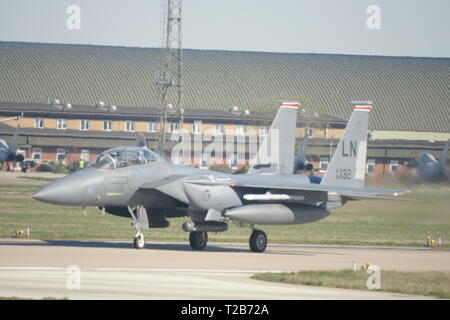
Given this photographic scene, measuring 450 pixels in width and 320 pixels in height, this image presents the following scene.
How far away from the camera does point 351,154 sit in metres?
30.2

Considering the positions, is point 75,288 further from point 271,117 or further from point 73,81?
point 73,81

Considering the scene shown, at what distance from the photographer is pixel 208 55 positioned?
110 metres

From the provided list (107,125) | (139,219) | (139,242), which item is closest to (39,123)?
(107,125)

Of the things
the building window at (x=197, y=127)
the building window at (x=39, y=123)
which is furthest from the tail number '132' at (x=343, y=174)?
the building window at (x=39, y=123)

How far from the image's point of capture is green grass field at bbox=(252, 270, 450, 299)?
1934cm

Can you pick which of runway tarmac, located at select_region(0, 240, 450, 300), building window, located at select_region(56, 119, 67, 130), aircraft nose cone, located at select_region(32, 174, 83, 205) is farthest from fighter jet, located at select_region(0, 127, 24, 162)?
aircraft nose cone, located at select_region(32, 174, 83, 205)

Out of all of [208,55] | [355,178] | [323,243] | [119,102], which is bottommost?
[323,243]

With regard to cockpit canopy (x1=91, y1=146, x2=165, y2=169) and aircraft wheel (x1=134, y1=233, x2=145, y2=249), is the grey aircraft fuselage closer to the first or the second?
cockpit canopy (x1=91, y1=146, x2=165, y2=169)

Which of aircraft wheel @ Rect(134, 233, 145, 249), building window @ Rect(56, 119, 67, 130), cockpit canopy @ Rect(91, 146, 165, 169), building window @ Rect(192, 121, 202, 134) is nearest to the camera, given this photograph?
cockpit canopy @ Rect(91, 146, 165, 169)

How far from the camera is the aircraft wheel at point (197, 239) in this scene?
28219mm
